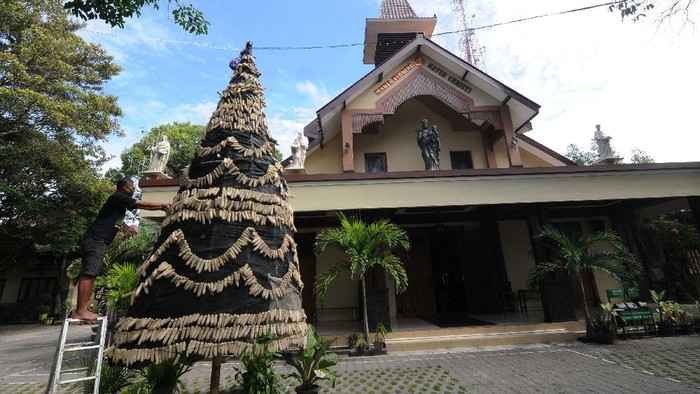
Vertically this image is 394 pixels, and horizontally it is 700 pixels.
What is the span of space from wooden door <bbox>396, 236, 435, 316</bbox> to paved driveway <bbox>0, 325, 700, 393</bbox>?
3.66m

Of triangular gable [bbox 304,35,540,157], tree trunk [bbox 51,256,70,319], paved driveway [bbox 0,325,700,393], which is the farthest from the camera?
tree trunk [bbox 51,256,70,319]

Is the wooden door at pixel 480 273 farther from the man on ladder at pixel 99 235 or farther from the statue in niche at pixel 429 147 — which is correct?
the man on ladder at pixel 99 235

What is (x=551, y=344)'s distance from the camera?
754 centimetres

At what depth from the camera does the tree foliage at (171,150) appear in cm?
2219

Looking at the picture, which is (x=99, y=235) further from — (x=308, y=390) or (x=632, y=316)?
(x=632, y=316)

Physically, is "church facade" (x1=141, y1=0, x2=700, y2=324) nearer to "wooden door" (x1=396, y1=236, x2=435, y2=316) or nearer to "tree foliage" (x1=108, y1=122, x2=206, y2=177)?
"wooden door" (x1=396, y1=236, x2=435, y2=316)

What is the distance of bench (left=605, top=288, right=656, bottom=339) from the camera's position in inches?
292

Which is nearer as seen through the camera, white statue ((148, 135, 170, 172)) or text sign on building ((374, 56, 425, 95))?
white statue ((148, 135, 170, 172))

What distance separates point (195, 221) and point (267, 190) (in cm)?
64

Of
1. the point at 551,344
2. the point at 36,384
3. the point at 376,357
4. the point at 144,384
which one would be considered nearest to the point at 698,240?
the point at 551,344

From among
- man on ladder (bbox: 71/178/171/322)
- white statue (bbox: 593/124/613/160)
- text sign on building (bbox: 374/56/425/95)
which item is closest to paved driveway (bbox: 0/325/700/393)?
man on ladder (bbox: 71/178/171/322)

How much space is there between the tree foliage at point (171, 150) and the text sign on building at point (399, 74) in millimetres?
15838

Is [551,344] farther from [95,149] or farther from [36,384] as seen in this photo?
[95,149]

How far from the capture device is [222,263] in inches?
93.4
